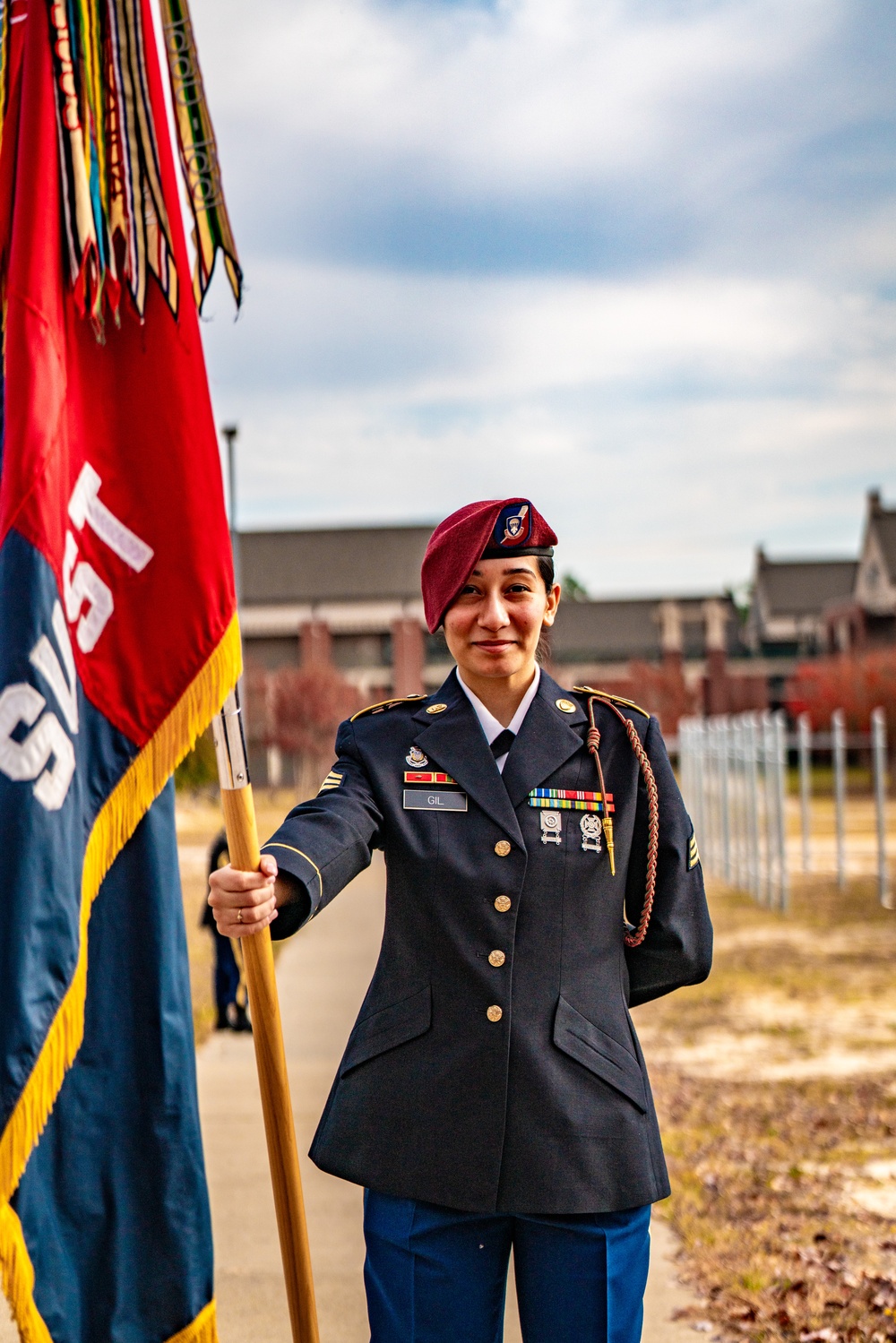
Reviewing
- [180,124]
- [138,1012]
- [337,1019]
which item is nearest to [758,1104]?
[337,1019]

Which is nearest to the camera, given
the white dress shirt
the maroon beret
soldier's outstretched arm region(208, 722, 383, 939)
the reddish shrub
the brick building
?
soldier's outstretched arm region(208, 722, 383, 939)

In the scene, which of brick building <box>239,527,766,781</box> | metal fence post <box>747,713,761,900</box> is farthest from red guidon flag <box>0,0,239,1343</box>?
brick building <box>239,527,766,781</box>

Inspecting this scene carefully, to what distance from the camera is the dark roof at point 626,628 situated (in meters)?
53.0

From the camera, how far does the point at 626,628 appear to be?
54.8 meters

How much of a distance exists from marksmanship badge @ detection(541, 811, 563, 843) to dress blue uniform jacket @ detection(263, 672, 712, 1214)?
0.01 metres

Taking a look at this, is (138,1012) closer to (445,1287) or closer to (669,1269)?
(445,1287)

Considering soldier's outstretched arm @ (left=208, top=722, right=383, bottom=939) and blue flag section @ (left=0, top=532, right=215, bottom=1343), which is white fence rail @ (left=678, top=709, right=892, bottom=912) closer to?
blue flag section @ (left=0, top=532, right=215, bottom=1343)

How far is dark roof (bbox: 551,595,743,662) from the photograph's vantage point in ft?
174

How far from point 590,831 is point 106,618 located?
99 centimetres

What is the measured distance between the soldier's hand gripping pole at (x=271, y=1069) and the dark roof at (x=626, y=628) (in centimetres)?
5005

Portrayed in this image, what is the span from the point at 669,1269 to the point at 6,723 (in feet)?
10.0

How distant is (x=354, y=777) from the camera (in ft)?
7.66

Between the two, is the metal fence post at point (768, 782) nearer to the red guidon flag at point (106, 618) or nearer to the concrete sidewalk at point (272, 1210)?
the concrete sidewalk at point (272, 1210)

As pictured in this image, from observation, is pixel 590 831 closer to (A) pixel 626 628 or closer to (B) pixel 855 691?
(B) pixel 855 691
